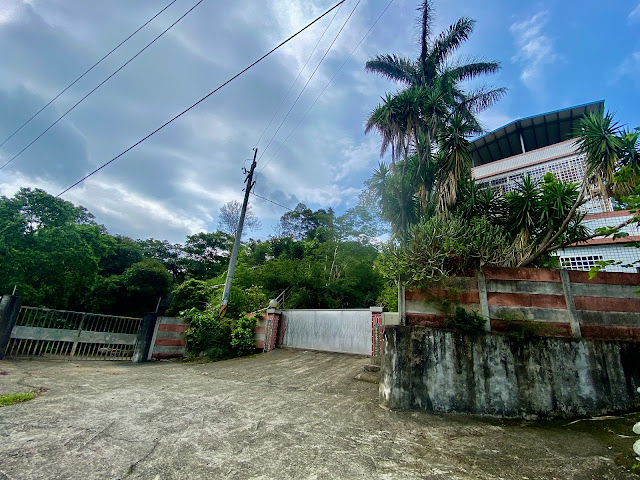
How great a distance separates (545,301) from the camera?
4398mm

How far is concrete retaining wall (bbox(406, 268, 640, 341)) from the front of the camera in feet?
13.9

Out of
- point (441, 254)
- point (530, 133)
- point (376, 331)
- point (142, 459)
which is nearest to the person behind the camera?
point (142, 459)

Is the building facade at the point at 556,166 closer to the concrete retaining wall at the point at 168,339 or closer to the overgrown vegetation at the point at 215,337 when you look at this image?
the overgrown vegetation at the point at 215,337

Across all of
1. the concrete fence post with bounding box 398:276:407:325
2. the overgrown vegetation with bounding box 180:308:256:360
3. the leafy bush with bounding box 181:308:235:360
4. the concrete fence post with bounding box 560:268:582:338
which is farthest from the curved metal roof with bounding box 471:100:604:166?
the leafy bush with bounding box 181:308:235:360

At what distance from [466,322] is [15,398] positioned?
6.02 meters

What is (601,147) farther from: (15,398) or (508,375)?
(15,398)

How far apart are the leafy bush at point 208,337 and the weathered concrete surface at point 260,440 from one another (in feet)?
14.5

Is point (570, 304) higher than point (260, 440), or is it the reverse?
point (570, 304)

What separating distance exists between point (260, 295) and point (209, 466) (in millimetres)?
10831

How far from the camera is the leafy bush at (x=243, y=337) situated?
30.7 ft

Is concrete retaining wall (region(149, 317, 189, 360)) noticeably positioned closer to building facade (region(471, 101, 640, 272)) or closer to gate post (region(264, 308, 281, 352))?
gate post (region(264, 308, 281, 352))

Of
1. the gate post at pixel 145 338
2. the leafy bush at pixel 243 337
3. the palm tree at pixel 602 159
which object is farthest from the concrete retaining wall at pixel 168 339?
the palm tree at pixel 602 159

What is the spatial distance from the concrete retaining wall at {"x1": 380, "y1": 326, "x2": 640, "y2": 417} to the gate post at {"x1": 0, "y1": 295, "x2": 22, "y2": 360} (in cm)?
892

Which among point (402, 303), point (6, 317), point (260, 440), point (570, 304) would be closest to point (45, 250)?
point (6, 317)
